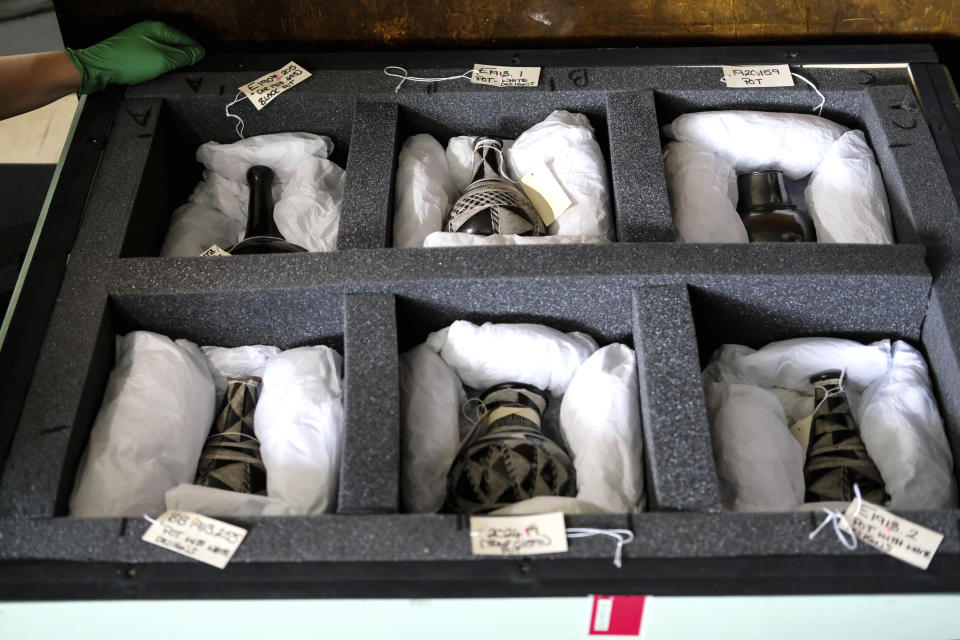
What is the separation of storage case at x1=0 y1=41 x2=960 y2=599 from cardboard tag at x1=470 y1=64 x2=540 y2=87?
0.02 metres

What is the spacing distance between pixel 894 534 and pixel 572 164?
86cm

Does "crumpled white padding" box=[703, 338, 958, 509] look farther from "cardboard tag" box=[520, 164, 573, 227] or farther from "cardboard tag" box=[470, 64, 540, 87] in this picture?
"cardboard tag" box=[470, 64, 540, 87]

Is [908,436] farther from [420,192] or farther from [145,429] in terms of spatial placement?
[145,429]

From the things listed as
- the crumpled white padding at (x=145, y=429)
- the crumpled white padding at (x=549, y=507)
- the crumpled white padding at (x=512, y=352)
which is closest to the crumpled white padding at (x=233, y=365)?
the crumpled white padding at (x=145, y=429)

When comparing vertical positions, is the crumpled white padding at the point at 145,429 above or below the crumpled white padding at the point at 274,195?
below

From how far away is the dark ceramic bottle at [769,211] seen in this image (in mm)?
1577

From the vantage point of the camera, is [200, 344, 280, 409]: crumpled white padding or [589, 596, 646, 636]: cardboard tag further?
[200, 344, 280, 409]: crumpled white padding

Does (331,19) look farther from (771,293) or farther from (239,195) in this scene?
(771,293)

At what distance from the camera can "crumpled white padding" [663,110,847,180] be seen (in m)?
1.69

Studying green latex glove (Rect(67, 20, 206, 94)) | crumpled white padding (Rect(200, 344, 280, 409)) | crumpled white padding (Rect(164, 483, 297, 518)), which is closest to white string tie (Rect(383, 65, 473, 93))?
green latex glove (Rect(67, 20, 206, 94))

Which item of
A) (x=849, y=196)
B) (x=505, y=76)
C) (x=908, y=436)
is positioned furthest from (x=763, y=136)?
(x=908, y=436)

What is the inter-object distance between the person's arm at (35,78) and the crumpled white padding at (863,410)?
1395 millimetres

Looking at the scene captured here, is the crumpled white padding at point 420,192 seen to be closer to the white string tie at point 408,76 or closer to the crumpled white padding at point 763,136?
the white string tie at point 408,76

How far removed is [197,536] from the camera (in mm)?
1139
